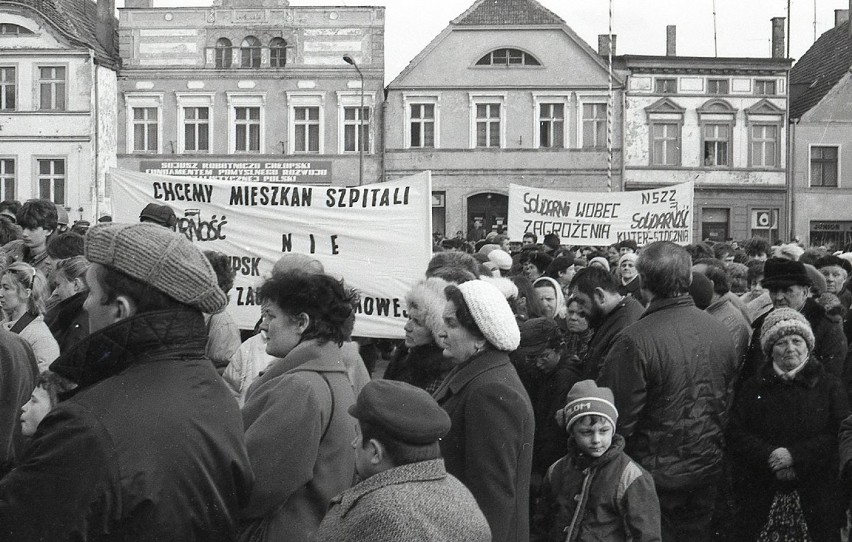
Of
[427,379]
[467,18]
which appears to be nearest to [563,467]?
[427,379]

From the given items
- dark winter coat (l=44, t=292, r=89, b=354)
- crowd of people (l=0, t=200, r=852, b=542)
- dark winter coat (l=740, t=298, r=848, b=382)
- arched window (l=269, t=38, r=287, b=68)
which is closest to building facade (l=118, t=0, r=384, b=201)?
arched window (l=269, t=38, r=287, b=68)

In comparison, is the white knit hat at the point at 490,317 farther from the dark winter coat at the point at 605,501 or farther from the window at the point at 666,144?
the window at the point at 666,144

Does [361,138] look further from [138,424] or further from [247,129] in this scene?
[138,424]

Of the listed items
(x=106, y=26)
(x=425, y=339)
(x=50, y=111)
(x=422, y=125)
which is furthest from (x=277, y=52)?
(x=425, y=339)

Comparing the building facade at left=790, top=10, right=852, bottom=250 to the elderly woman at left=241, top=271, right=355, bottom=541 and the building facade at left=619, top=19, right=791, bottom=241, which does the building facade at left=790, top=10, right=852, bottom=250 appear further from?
the elderly woman at left=241, top=271, right=355, bottom=541

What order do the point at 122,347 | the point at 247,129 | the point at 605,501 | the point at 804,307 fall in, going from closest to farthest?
the point at 122,347, the point at 605,501, the point at 804,307, the point at 247,129

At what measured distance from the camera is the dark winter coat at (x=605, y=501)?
4637 millimetres

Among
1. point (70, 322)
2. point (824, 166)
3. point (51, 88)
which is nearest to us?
point (70, 322)

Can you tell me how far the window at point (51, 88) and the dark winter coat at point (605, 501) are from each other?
3681cm

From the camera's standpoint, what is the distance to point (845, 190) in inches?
1588

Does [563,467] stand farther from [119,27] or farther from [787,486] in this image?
Result: [119,27]

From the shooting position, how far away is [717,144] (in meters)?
40.2

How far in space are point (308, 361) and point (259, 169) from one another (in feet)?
119

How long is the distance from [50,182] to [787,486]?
36407 mm
